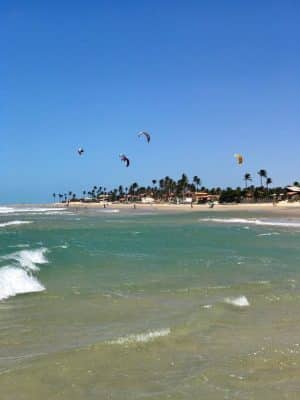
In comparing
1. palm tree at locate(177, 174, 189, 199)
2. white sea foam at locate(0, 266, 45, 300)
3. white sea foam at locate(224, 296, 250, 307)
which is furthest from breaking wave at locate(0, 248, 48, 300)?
palm tree at locate(177, 174, 189, 199)

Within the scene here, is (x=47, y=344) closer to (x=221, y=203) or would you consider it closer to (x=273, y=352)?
(x=273, y=352)

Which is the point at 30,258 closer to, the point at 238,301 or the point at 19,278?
the point at 19,278

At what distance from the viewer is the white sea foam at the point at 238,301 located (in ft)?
34.0

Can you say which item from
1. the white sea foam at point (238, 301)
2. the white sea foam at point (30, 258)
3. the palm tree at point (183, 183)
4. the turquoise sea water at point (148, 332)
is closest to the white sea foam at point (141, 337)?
the turquoise sea water at point (148, 332)

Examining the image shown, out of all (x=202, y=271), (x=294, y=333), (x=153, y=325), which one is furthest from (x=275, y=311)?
(x=202, y=271)

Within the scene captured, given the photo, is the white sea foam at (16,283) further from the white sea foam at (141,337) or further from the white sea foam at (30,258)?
the white sea foam at (141,337)

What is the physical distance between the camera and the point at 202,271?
610 inches

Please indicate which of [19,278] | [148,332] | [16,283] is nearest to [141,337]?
[148,332]

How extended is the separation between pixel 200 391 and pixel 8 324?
4251 millimetres

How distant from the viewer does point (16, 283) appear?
12.7 m

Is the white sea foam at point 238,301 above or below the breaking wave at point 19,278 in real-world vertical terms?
below

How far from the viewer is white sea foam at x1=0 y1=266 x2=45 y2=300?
12.0 meters

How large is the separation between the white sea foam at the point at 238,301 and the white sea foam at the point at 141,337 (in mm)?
2608

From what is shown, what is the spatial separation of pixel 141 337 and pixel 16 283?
5.84 m
